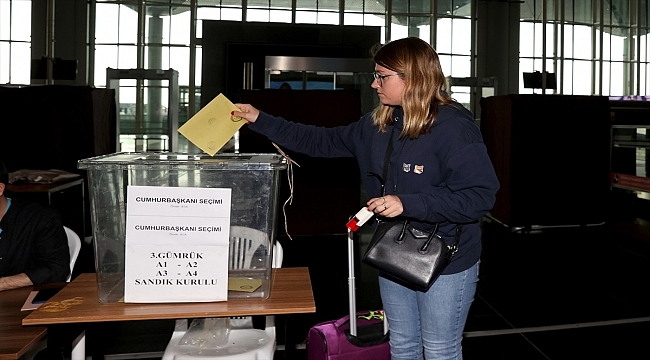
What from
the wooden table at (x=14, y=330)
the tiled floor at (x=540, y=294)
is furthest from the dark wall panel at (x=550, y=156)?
the wooden table at (x=14, y=330)

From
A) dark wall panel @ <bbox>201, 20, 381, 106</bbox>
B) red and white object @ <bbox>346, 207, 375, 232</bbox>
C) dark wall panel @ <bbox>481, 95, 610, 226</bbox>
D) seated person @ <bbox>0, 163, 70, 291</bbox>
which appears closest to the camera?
red and white object @ <bbox>346, 207, 375, 232</bbox>

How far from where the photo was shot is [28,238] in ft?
8.57

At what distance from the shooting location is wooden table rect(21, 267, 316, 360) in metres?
1.58

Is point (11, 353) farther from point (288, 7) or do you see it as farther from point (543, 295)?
point (288, 7)

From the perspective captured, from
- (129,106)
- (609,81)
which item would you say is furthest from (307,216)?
(609,81)

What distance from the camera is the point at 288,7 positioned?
47.6 feet

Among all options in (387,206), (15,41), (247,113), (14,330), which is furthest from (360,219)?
(15,41)

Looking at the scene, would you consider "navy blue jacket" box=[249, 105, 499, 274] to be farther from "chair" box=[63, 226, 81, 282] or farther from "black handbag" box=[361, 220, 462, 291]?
"chair" box=[63, 226, 81, 282]

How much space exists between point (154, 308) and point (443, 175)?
2.89ft

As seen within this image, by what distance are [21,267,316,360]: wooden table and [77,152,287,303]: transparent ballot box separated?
0.17 feet

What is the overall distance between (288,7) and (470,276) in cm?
1321

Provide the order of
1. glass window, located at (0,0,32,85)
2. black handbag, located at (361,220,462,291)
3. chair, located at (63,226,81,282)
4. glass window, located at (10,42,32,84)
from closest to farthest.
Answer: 1. black handbag, located at (361,220,462,291)
2. chair, located at (63,226,81,282)
3. glass window, located at (0,0,32,85)
4. glass window, located at (10,42,32,84)

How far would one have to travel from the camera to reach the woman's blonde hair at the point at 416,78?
1.88 meters

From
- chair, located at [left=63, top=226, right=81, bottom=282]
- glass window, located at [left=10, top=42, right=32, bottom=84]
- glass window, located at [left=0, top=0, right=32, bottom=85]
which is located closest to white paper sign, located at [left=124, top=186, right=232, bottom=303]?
chair, located at [left=63, top=226, right=81, bottom=282]
